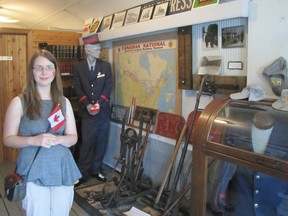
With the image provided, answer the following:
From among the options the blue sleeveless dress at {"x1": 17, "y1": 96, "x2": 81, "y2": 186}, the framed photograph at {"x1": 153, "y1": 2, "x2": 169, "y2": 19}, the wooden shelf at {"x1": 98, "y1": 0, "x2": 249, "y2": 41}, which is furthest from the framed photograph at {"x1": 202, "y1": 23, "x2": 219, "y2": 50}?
the blue sleeveless dress at {"x1": 17, "y1": 96, "x2": 81, "y2": 186}

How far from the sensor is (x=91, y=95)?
3592 mm

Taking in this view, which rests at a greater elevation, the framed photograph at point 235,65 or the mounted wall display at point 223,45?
the mounted wall display at point 223,45

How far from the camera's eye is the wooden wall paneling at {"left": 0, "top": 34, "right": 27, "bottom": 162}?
169 inches

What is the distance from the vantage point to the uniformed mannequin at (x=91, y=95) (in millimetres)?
3596

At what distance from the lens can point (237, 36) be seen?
7.50ft

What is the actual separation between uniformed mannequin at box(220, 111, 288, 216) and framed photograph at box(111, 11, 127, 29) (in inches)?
90.5

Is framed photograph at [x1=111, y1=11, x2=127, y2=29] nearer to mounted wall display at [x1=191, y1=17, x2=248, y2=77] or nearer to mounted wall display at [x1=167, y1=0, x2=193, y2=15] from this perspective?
mounted wall display at [x1=167, y1=0, x2=193, y2=15]

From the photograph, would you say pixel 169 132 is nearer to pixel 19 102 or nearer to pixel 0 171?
pixel 19 102

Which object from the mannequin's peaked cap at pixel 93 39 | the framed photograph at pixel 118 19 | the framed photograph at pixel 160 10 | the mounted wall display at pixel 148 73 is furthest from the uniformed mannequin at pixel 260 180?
the mannequin's peaked cap at pixel 93 39

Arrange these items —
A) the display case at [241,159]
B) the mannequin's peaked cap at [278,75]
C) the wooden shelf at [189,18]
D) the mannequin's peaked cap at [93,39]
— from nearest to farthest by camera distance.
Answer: the display case at [241,159] < the mannequin's peaked cap at [278,75] < the wooden shelf at [189,18] < the mannequin's peaked cap at [93,39]

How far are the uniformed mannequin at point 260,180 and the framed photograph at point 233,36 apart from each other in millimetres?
762

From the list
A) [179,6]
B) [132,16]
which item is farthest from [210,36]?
[132,16]

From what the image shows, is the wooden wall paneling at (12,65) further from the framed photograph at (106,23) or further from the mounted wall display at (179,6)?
the mounted wall display at (179,6)

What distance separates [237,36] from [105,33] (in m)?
1.86
